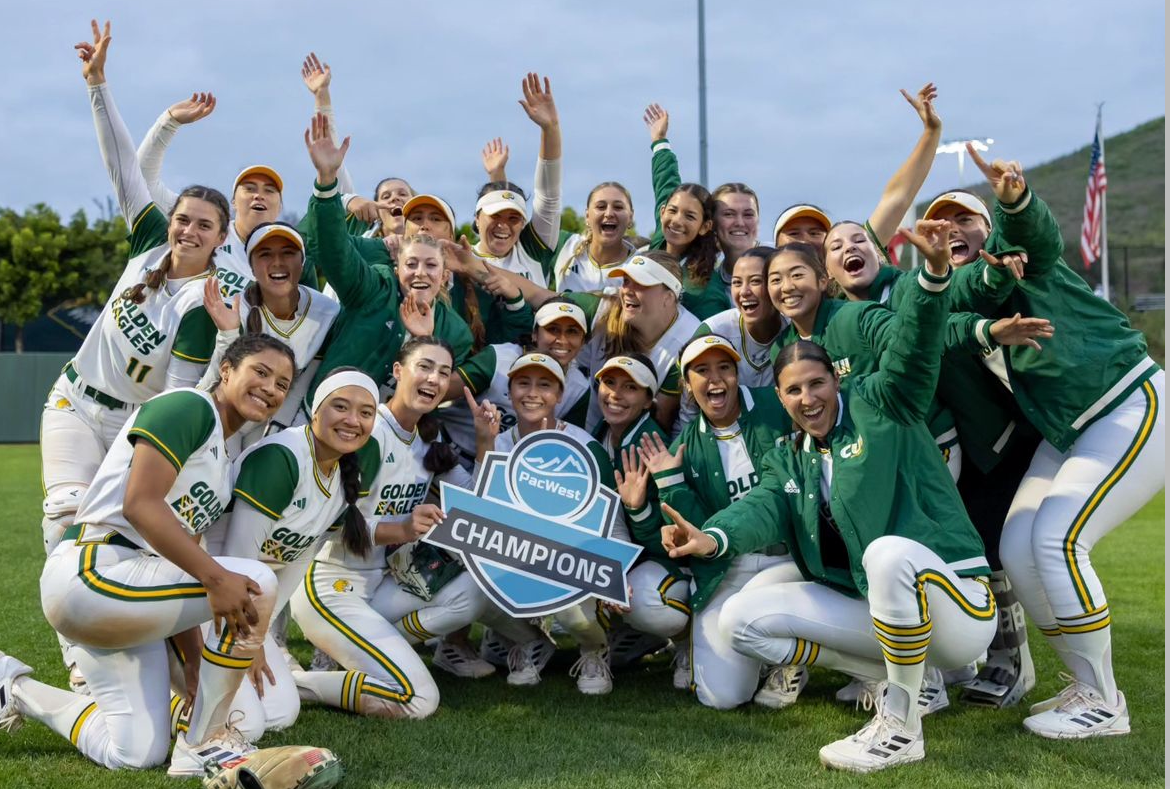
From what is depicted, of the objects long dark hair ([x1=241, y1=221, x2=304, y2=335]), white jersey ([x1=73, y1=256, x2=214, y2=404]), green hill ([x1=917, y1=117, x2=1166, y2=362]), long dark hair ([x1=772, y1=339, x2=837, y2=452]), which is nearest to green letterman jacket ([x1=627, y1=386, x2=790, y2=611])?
Result: long dark hair ([x1=772, y1=339, x2=837, y2=452])

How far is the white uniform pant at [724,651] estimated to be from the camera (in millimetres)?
5000

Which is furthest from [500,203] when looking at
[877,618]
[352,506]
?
[877,618]

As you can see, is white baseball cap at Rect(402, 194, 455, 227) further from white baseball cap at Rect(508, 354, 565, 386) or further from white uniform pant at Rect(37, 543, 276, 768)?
white uniform pant at Rect(37, 543, 276, 768)

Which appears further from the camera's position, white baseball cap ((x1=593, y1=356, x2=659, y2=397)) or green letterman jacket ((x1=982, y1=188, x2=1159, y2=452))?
Answer: white baseball cap ((x1=593, y1=356, x2=659, y2=397))

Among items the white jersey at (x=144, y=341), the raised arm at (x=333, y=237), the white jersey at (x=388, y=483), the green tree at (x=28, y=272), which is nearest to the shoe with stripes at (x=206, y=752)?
the white jersey at (x=388, y=483)

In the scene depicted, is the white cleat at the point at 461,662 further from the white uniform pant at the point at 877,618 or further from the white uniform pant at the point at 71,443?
the white uniform pant at the point at 71,443

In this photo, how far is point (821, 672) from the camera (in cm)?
588

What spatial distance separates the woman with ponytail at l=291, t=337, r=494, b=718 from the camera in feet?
15.9

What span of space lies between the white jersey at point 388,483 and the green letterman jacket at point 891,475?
144cm

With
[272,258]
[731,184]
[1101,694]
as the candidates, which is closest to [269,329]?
[272,258]

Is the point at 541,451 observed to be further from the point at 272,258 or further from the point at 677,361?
the point at 272,258

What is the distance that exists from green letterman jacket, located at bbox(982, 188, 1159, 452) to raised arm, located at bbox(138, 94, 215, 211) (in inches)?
172

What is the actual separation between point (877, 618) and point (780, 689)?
3.15 feet

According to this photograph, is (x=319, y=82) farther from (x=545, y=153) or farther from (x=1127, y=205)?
(x=1127, y=205)
